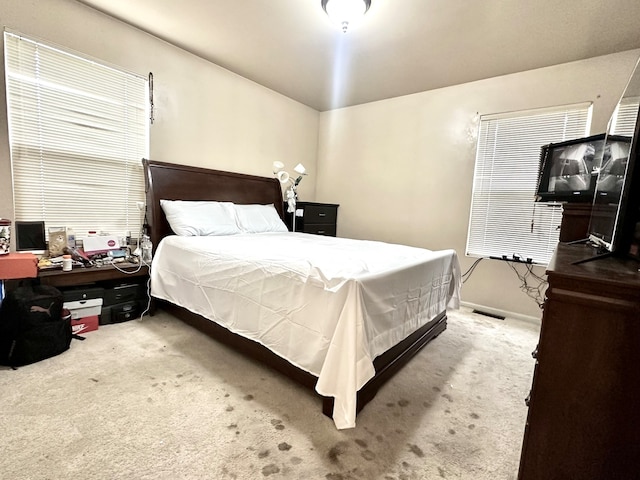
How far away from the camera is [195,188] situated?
3.11 m

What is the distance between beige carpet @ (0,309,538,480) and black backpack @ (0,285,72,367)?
0.28 feet

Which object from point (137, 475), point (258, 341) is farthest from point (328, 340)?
point (137, 475)

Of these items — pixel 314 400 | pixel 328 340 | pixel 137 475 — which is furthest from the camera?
pixel 314 400

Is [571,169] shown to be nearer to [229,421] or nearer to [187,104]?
[229,421]

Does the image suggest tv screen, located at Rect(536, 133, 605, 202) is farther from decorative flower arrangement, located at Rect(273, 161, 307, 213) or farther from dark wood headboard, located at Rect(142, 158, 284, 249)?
dark wood headboard, located at Rect(142, 158, 284, 249)

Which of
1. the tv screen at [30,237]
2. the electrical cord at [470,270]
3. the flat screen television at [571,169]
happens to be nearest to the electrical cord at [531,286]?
the electrical cord at [470,270]

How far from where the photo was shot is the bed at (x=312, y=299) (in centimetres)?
137

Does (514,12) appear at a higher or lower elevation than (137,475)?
higher

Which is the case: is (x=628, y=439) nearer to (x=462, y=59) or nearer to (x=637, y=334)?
(x=637, y=334)

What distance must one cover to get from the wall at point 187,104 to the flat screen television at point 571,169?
301cm

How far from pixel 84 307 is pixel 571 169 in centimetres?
393

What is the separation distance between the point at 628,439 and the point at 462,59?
3142mm

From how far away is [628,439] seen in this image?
2.35 ft

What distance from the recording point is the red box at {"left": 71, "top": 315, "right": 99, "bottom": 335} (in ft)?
7.36
